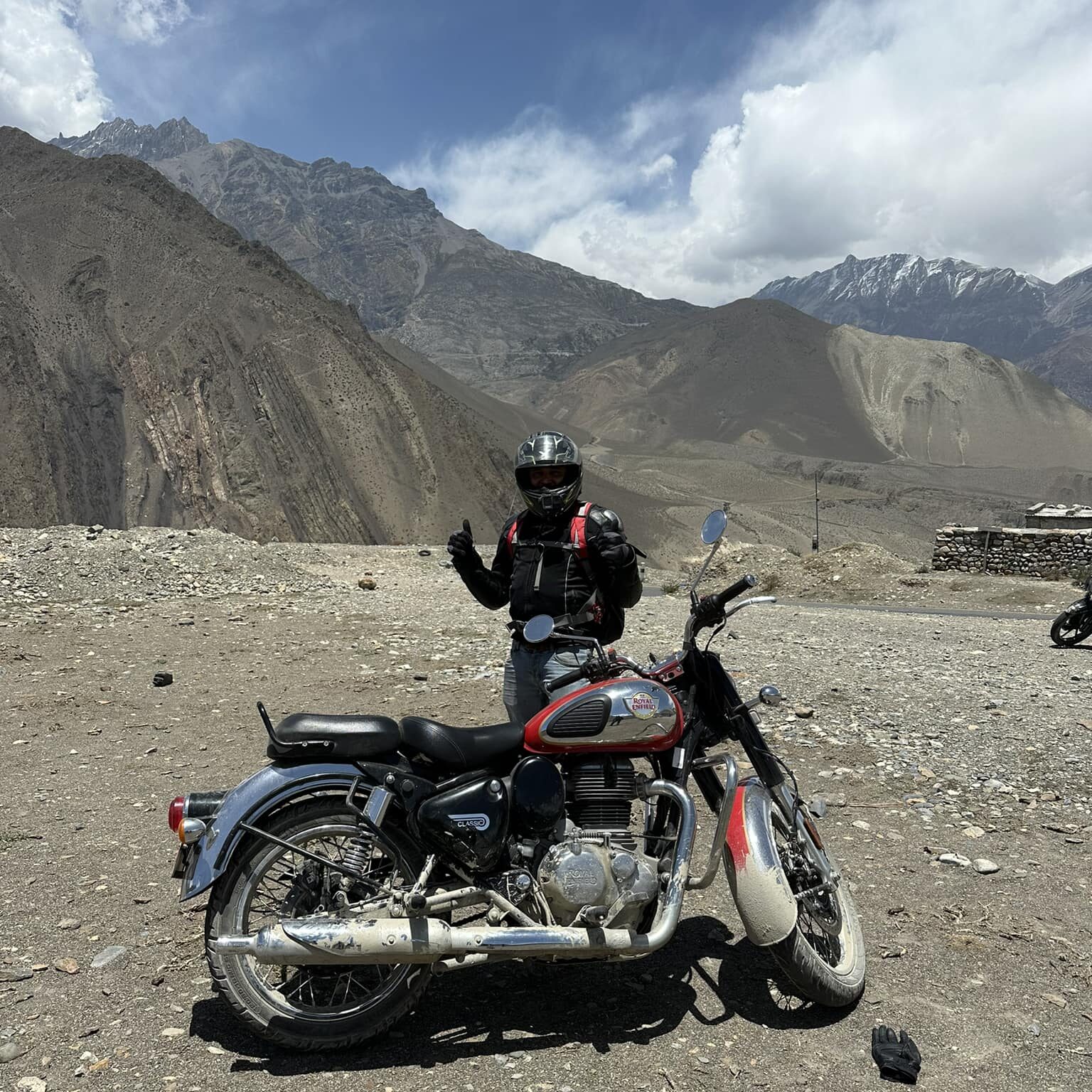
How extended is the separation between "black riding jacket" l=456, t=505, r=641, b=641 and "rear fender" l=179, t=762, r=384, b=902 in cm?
114

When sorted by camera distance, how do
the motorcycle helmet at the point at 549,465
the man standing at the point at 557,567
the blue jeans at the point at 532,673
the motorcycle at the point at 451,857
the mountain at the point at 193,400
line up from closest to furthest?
the motorcycle at the point at 451,857
the blue jeans at the point at 532,673
the man standing at the point at 557,567
the motorcycle helmet at the point at 549,465
the mountain at the point at 193,400

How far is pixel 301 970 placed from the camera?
3.14m

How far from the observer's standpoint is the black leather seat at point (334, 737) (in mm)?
3039

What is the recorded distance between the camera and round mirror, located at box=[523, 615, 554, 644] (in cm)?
322

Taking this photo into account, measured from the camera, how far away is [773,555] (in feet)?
80.3

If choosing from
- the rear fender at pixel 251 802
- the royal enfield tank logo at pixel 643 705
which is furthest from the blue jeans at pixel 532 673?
the rear fender at pixel 251 802

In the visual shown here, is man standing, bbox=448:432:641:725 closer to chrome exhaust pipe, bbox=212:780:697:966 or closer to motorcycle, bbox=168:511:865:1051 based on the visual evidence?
motorcycle, bbox=168:511:865:1051

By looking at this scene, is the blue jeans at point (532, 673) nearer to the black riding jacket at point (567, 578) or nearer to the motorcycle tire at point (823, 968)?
the black riding jacket at point (567, 578)

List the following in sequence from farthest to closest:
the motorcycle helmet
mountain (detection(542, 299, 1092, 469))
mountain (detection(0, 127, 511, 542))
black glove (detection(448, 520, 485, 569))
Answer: mountain (detection(542, 299, 1092, 469)) → mountain (detection(0, 127, 511, 542)) → black glove (detection(448, 520, 485, 569)) → the motorcycle helmet

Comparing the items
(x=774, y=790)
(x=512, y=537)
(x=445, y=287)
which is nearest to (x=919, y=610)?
(x=512, y=537)

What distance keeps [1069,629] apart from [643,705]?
1182cm

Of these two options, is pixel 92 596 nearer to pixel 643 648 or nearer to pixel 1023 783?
pixel 643 648

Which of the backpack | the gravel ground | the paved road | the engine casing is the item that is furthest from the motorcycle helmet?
the paved road

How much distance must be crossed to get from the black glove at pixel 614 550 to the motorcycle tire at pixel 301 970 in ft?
4.73
